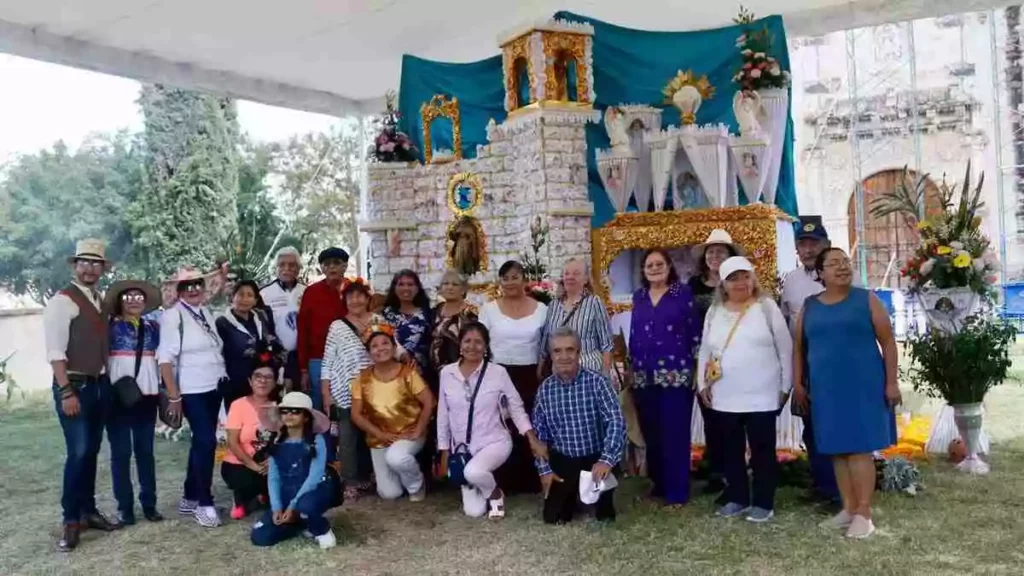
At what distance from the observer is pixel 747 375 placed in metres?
3.68

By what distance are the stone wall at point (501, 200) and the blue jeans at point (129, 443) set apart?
11.5 feet

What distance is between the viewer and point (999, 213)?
13.4m

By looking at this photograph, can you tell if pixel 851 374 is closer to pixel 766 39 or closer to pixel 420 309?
pixel 420 309

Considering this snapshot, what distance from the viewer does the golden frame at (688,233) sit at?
5.77 m

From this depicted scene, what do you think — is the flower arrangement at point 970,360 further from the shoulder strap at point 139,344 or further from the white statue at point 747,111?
the shoulder strap at point 139,344

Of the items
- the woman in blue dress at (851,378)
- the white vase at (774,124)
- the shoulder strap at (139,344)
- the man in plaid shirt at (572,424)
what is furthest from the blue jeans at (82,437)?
the white vase at (774,124)

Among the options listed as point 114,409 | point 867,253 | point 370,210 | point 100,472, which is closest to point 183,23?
point 370,210

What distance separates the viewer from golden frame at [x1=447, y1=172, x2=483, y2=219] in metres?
7.64

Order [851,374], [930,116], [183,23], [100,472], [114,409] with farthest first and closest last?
1. [930,116]
2. [183,23]
3. [100,472]
4. [114,409]
5. [851,374]

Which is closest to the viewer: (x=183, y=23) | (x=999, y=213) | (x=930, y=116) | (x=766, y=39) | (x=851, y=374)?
(x=851, y=374)

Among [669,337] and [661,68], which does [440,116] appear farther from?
[669,337]

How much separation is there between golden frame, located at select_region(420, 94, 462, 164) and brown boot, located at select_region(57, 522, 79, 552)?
4.98 meters

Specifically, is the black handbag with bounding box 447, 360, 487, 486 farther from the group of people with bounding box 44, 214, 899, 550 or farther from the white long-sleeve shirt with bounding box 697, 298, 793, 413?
the white long-sleeve shirt with bounding box 697, 298, 793, 413

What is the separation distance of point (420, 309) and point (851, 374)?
226 centimetres
